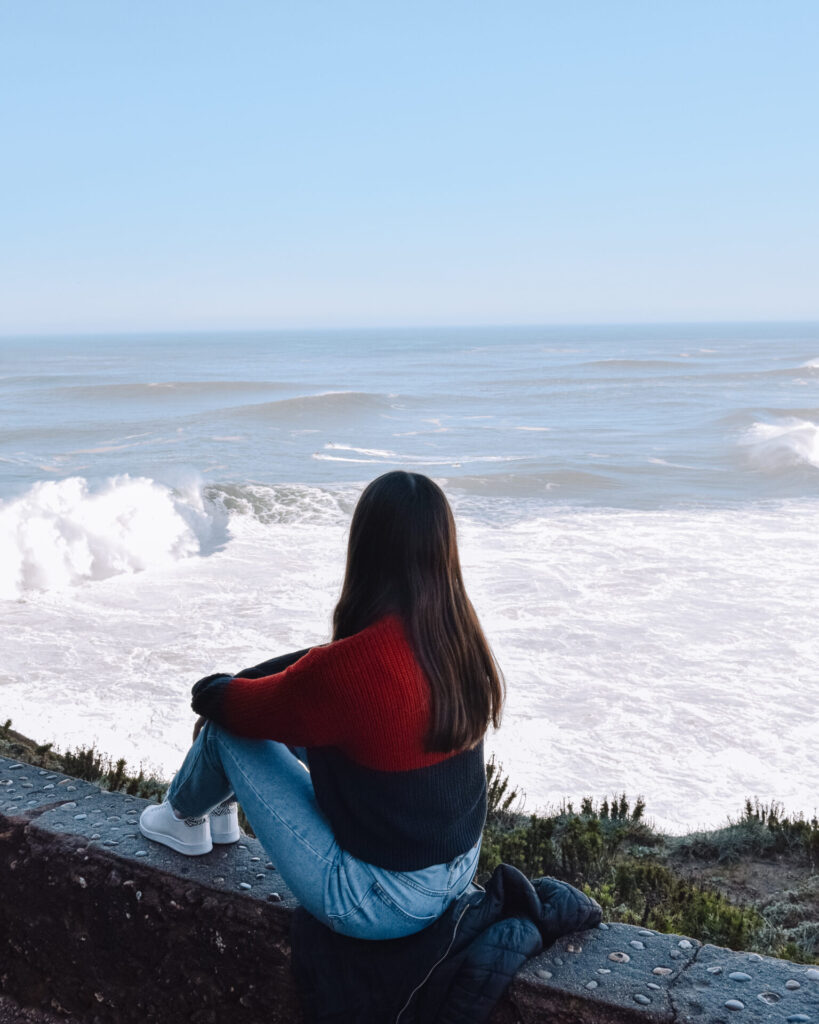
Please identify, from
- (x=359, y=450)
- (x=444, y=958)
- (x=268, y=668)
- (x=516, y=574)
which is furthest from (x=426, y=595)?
(x=359, y=450)

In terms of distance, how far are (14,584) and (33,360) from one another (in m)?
67.6

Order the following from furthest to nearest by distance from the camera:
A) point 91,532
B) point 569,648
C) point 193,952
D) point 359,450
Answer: point 359,450 < point 91,532 < point 569,648 < point 193,952

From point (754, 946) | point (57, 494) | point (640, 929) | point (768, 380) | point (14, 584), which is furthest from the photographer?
point (768, 380)

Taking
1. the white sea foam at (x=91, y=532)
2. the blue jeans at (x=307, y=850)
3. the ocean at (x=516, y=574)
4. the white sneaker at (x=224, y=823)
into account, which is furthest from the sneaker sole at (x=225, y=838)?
the white sea foam at (x=91, y=532)

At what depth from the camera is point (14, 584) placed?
12.7m

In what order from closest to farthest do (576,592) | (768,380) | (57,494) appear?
(576,592), (57,494), (768,380)

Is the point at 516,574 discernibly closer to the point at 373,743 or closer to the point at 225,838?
the point at 225,838

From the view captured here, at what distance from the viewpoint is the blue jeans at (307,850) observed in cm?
206

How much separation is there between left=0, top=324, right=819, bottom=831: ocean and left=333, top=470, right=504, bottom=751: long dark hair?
478 cm

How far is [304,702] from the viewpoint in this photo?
1996 millimetres

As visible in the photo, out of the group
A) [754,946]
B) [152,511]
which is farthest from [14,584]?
[754,946]

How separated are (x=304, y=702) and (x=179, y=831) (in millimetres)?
768

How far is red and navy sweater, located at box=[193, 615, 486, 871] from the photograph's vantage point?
196cm

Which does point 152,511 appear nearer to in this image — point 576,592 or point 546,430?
point 576,592
